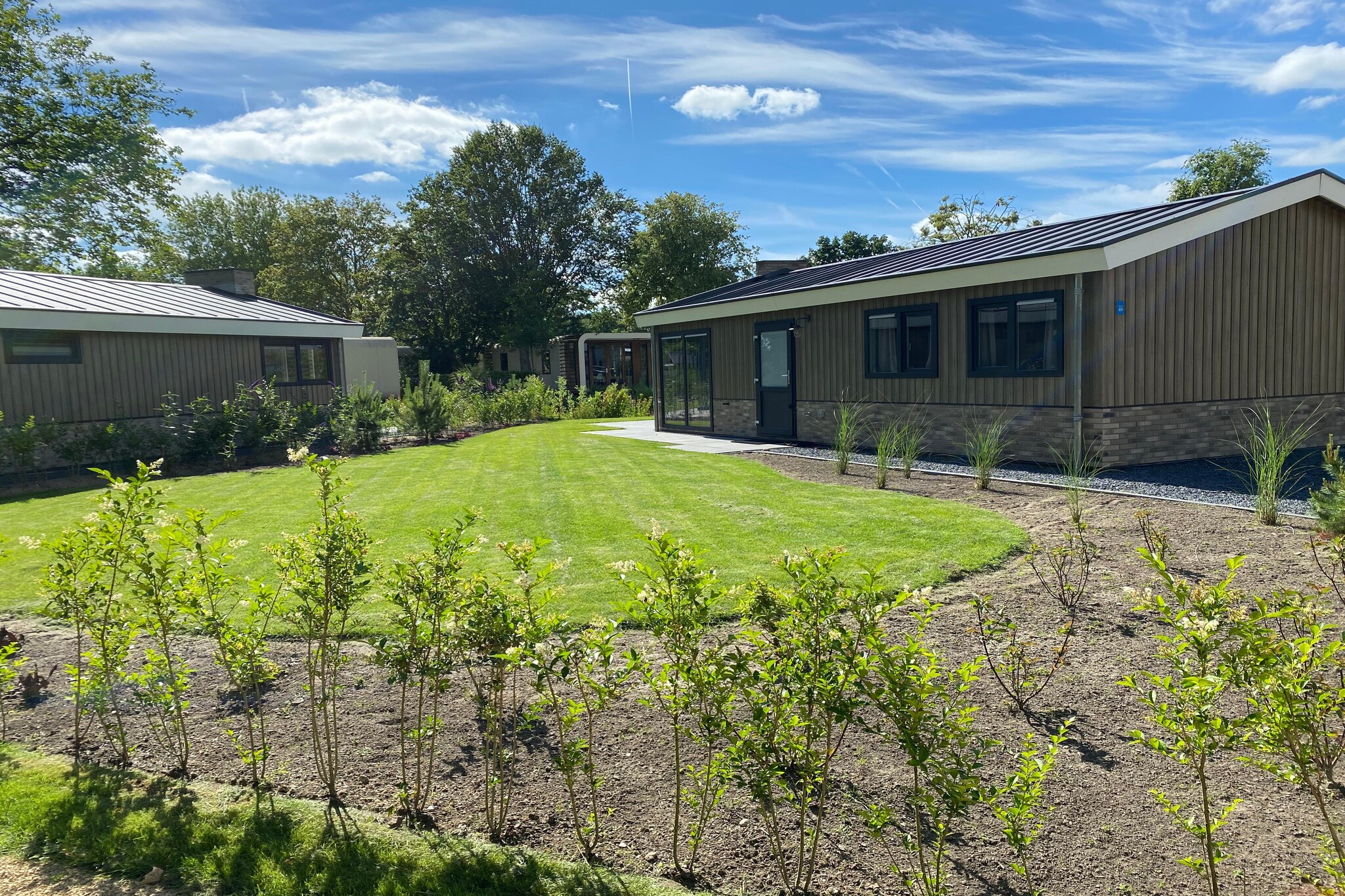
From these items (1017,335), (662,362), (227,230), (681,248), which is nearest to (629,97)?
(662,362)

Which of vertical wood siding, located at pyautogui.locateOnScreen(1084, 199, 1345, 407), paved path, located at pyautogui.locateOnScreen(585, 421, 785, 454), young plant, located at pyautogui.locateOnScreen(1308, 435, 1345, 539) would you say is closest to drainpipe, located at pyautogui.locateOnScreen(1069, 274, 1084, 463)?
vertical wood siding, located at pyautogui.locateOnScreen(1084, 199, 1345, 407)

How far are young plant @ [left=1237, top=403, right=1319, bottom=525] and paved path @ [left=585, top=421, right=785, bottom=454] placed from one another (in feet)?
21.8

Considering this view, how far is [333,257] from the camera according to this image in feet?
153

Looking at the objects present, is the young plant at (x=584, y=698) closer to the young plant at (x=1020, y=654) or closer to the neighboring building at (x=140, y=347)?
the young plant at (x=1020, y=654)

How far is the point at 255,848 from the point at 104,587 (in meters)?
1.59

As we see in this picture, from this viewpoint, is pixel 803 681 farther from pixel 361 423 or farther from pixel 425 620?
pixel 361 423

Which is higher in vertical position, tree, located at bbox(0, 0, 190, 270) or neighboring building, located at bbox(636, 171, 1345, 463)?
tree, located at bbox(0, 0, 190, 270)

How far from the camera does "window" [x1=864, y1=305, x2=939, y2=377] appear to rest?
1226 cm

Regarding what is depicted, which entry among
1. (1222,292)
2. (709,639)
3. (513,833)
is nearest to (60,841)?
(513,833)

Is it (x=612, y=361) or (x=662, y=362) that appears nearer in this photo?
(x=662, y=362)

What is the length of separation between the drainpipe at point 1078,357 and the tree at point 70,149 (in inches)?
1130

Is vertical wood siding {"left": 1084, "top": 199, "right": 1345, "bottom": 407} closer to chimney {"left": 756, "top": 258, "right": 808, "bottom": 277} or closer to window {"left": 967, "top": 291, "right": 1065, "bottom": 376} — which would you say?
window {"left": 967, "top": 291, "right": 1065, "bottom": 376}

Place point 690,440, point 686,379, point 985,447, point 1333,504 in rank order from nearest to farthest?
point 1333,504
point 985,447
point 690,440
point 686,379

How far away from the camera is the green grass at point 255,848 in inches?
107
